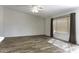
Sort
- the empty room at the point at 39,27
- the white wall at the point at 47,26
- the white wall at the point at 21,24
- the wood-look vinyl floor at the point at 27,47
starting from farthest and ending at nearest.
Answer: the white wall at the point at 47,26, the white wall at the point at 21,24, the empty room at the point at 39,27, the wood-look vinyl floor at the point at 27,47

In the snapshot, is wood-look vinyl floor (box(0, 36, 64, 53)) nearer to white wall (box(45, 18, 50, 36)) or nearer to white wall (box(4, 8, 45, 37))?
white wall (box(4, 8, 45, 37))

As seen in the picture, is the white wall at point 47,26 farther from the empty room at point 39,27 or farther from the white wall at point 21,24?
the white wall at point 21,24

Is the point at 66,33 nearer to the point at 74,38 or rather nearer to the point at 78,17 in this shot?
the point at 74,38

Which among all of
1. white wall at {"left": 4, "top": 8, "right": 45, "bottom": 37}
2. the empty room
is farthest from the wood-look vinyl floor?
→ white wall at {"left": 4, "top": 8, "right": 45, "bottom": 37}

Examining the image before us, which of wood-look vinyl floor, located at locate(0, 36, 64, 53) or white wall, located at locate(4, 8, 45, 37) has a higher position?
white wall, located at locate(4, 8, 45, 37)

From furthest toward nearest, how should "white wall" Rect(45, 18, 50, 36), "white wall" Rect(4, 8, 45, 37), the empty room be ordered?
"white wall" Rect(45, 18, 50, 36), "white wall" Rect(4, 8, 45, 37), the empty room

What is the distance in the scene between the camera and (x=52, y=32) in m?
6.39

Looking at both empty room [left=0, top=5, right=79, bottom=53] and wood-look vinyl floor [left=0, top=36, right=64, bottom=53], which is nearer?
wood-look vinyl floor [left=0, top=36, right=64, bottom=53]

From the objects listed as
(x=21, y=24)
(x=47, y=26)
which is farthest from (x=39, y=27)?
(x=21, y=24)

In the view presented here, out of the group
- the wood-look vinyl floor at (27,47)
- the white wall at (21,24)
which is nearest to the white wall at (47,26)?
the white wall at (21,24)

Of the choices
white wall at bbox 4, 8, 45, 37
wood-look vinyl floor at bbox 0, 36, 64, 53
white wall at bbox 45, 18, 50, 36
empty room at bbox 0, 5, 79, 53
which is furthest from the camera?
white wall at bbox 45, 18, 50, 36

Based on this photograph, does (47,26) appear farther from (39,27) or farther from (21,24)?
(21,24)
